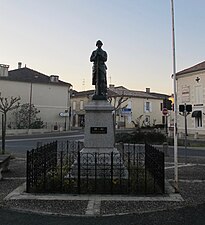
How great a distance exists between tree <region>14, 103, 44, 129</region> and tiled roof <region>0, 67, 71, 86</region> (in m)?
5.13

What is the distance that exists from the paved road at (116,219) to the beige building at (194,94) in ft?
108

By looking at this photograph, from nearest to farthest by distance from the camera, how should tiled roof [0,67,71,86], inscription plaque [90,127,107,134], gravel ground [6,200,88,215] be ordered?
gravel ground [6,200,88,215] < inscription plaque [90,127,107,134] < tiled roof [0,67,71,86]

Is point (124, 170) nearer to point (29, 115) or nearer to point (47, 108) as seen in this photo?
point (29, 115)

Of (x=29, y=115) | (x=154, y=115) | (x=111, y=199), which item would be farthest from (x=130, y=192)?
(x=154, y=115)

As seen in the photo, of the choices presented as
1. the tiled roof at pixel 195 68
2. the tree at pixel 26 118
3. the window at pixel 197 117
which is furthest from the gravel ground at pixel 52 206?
the tree at pixel 26 118

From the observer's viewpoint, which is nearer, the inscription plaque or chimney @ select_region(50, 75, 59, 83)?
the inscription plaque

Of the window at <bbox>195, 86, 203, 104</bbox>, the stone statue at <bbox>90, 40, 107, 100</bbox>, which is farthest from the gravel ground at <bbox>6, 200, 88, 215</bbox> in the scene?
the window at <bbox>195, 86, 203, 104</bbox>

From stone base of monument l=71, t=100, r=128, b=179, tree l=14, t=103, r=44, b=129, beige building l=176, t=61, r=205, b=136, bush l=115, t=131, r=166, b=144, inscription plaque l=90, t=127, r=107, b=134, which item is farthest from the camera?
tree l=14, t=103, r=44, b=129

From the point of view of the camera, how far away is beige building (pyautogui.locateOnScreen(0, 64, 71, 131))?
4403 cm

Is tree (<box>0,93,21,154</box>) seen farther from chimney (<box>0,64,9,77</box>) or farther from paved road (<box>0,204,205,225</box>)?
paved road (<box>0,204,205,225</box>)

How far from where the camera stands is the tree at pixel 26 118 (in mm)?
41750

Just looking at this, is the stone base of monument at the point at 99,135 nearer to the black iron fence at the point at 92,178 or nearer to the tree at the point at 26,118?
the black iron fence at the point at 92,178

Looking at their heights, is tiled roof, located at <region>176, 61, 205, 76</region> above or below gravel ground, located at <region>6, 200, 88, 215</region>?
above

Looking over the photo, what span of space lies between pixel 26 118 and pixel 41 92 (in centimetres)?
666
